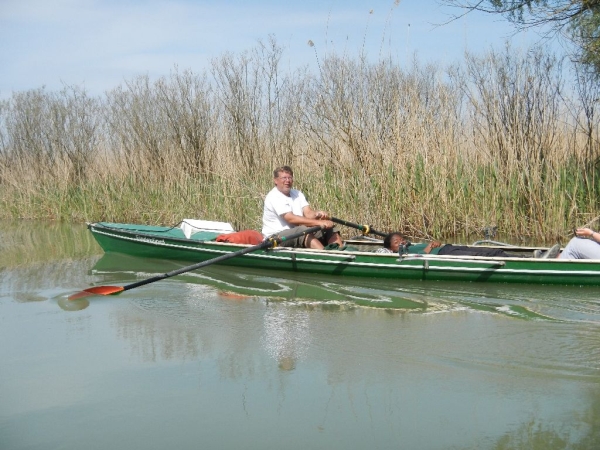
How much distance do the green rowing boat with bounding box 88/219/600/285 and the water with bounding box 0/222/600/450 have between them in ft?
0.45

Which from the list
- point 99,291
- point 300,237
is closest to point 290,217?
point 300,237

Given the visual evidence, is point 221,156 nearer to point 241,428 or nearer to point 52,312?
point 52,312

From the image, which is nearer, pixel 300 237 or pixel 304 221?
pixel 304 221

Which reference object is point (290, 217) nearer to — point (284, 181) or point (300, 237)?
point (300, 237)

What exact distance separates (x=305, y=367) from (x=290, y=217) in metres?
3.67

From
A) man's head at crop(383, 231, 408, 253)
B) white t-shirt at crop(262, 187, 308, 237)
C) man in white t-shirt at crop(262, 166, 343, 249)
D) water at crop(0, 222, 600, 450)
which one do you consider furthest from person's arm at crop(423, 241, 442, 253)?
white t-shirt at crop(262, 187, 308, 237)

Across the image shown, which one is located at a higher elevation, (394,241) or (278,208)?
(278,208)

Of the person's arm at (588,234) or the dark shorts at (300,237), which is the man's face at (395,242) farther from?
the person's arm at (588,234)

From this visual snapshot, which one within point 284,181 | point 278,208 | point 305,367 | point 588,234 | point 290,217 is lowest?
point 305,367

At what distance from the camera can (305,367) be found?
16.3 feet

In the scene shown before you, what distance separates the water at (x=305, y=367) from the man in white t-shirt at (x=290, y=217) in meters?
0.75

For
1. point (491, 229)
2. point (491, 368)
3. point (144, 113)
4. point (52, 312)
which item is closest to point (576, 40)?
point (491, 229)

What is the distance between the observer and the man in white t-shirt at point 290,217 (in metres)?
8.47

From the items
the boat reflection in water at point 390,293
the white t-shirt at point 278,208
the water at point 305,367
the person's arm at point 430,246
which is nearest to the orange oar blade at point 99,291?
the water at point 305,367
